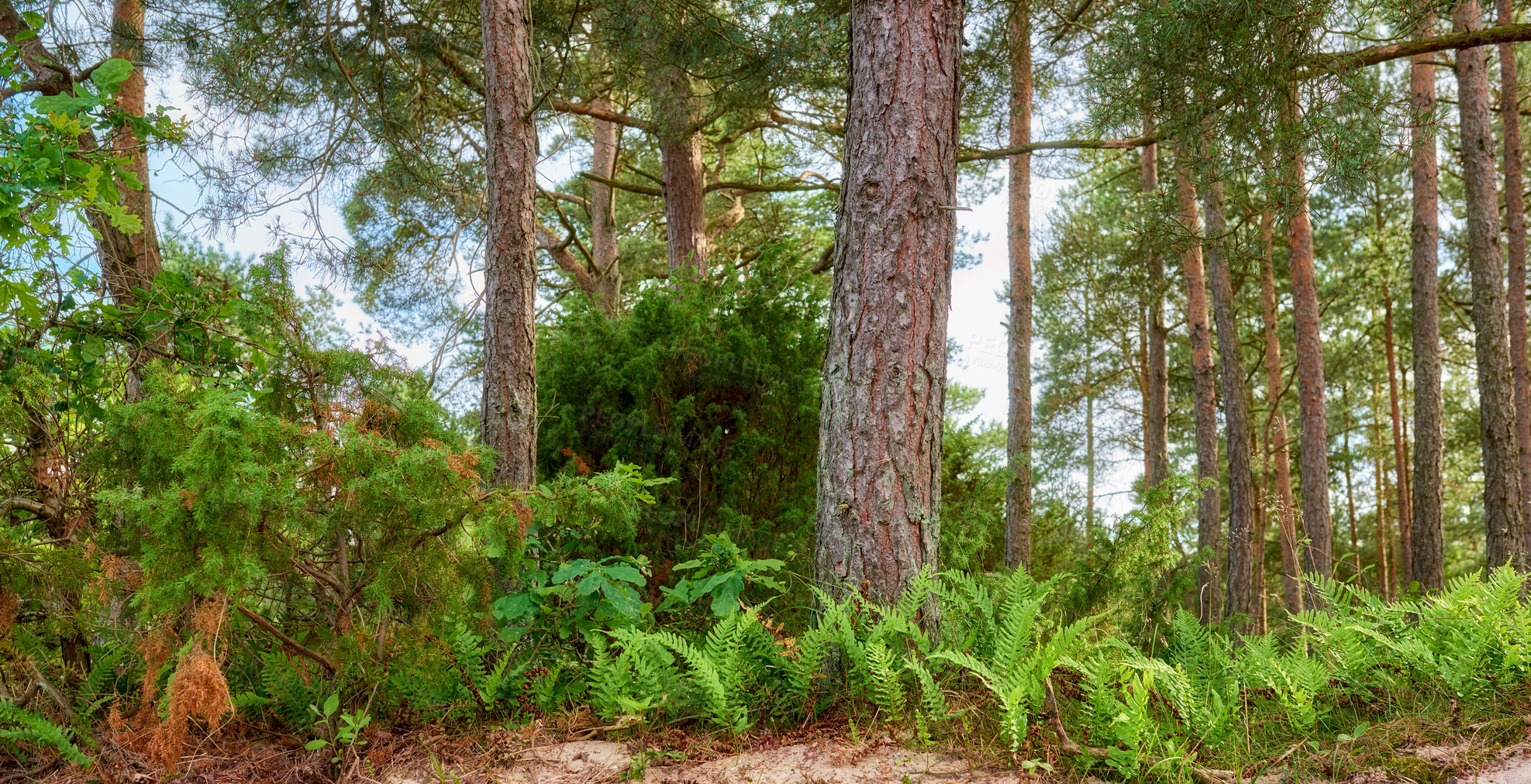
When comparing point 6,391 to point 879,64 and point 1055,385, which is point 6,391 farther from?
point 1055,385

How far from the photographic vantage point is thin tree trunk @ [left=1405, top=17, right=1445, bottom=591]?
983 centimetres

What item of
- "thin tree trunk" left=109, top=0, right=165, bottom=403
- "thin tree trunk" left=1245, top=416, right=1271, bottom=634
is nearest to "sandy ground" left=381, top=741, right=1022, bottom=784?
"thin tree trunk" left=109, top=0, right=165, bottom=403

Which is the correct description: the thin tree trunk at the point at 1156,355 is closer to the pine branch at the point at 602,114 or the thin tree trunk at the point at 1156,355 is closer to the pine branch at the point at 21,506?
the pine branch at the point at 602,114

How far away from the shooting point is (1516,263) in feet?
35.9

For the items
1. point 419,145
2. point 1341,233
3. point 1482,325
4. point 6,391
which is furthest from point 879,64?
point 1341,233

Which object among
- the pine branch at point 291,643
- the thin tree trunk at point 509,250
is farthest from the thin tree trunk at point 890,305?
the thin tree trunk at point 509,250

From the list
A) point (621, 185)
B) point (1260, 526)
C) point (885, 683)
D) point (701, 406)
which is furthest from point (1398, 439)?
point (885, 683)

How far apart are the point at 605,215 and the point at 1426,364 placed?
10.3m

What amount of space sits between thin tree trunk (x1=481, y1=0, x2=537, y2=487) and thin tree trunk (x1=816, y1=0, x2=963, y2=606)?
7.11ft

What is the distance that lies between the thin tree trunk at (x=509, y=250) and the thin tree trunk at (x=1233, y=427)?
8.80 metres

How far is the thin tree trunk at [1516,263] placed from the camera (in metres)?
10.3

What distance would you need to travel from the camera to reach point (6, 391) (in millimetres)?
3689

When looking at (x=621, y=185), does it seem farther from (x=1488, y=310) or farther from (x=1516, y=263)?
(x=1516, y=263)

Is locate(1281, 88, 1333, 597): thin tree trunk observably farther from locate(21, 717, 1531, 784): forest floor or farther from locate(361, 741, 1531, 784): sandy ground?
locate(361, 741, 1531, 784): sandy ground
